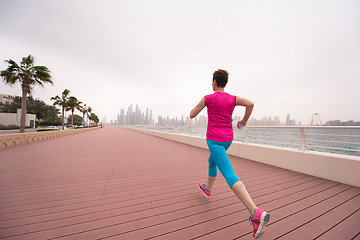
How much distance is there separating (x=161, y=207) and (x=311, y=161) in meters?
3.54

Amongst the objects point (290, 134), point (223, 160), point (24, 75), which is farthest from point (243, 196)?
point (24, 75)

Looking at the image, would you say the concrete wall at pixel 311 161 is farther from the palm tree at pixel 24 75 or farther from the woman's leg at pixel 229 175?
the palm tree at pixel 24 75

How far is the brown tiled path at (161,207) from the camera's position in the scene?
145cm

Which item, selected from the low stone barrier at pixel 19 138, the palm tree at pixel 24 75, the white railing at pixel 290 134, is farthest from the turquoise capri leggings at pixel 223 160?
the palm tree at pixel 24 75

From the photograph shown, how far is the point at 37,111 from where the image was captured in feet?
172

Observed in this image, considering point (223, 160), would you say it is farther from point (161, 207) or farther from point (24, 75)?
point (24, 75)

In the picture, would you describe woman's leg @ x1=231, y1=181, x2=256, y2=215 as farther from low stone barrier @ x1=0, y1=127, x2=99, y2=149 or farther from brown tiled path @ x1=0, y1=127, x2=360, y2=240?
low stone barrier @ x1=0, y1=127, x2=99, y2=149

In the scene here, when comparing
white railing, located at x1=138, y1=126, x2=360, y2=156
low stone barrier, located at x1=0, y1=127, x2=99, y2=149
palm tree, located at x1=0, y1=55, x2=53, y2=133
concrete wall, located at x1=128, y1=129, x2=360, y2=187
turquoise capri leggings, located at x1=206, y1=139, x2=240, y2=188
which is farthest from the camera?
palm tree, located at x1=0, y1=55, x2=53, y2=133

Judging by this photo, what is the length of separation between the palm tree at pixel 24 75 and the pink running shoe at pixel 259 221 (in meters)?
15.1

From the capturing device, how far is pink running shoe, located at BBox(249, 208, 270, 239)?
117cm

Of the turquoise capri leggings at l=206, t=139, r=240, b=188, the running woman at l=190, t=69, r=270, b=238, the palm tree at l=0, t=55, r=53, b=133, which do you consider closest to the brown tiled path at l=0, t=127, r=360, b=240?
the turquoise capri leggings at l=206, t=139, r=240, b=188

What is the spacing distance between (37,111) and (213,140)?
246 ft

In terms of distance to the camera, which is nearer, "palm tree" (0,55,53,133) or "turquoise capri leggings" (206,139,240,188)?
"turquoise capri leggings" (206,139,240,188)

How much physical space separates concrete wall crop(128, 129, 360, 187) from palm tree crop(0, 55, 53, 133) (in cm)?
1506
